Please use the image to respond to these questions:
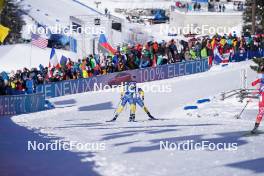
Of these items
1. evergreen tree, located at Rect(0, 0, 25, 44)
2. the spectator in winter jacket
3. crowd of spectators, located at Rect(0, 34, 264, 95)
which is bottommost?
the spectator in winter jacket

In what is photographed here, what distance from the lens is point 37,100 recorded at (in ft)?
62.6

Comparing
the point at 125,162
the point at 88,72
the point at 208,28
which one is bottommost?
the point at 125,162

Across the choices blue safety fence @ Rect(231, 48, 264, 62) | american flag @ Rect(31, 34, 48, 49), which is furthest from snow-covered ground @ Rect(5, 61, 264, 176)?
blue safety fence @ Rect(231, 48, 264, 62)

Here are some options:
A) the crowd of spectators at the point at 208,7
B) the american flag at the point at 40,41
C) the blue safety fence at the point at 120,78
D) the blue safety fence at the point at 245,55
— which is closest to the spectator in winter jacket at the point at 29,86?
the blue safety fence at the point at 120,78

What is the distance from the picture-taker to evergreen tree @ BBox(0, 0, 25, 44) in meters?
45.2

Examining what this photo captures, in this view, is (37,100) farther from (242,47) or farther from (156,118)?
(242,47)

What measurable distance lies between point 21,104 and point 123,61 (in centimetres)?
621

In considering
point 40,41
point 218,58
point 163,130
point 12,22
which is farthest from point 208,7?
point 163,130

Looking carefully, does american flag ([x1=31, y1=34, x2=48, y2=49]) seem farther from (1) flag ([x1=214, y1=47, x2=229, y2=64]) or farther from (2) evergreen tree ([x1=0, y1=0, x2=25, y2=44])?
(2) evergreen tree ([x1=0, y1=0, x2=25, y2=44])

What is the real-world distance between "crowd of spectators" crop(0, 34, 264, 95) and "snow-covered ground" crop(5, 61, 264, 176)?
1152 millimetres

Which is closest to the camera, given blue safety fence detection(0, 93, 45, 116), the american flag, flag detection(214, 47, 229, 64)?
blue safety fence detection(0, 93, 45, 116)

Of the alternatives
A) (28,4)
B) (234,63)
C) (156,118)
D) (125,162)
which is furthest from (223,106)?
(28,4)

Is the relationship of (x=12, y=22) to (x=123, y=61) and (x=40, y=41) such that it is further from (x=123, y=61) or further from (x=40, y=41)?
(x=123, y=61)

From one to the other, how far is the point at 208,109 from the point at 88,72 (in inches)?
286
